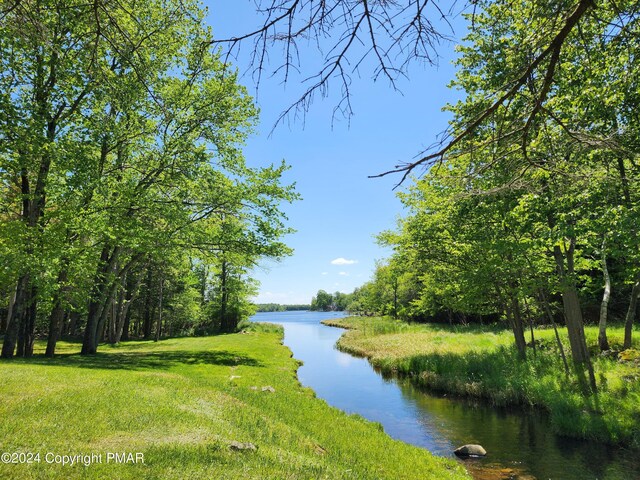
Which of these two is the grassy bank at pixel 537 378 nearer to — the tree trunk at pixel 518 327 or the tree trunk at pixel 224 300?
the tree trunk at pixel 518 327

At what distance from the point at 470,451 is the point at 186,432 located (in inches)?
313

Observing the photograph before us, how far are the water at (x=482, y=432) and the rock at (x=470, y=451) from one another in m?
0.19

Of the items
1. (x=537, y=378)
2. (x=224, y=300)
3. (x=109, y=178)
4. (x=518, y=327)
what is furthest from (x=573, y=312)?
(x=224, y=300)

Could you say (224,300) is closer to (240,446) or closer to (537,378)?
(537,378)

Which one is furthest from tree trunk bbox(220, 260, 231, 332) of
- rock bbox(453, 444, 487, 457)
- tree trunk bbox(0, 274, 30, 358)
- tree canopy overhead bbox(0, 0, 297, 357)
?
rock bbox(453, 444, 487, 457)

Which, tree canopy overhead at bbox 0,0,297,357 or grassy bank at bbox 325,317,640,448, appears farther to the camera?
tree canopy overhead at bbox 0,0,297,357

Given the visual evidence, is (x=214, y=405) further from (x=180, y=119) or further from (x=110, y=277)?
(x=180, y=119)

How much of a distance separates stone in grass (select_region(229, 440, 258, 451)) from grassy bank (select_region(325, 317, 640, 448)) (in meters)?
10.3

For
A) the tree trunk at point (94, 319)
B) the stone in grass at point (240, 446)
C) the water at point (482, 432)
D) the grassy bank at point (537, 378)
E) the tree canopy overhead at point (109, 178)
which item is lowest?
the water at point (482, 432)

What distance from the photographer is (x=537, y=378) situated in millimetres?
15219

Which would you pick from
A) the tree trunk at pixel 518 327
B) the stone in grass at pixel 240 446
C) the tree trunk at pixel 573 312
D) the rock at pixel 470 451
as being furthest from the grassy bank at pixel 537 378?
the stone in grass at pixel 240 446

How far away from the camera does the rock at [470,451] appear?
1030 cm

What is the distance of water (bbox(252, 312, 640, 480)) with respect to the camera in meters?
9.16

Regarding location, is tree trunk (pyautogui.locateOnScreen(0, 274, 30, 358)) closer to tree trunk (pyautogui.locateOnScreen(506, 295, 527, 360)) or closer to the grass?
the grass
